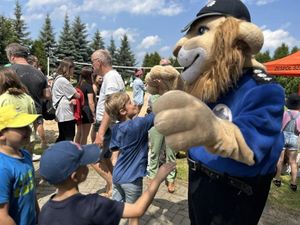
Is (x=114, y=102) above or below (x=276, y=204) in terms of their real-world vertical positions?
above

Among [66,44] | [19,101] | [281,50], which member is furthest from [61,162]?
[66,44]

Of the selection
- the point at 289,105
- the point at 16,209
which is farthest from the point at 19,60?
the point at 289,105

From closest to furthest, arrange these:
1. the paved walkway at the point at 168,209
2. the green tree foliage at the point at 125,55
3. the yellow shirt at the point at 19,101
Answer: the yellow shirt at the point at 19,101
the paved walkway at the point at 168,209
the green tree foliage at the point at 125,55

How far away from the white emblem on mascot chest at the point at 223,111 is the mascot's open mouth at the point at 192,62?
0.22m

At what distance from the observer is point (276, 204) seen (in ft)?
16.2

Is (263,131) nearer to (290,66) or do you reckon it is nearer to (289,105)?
(289,105)

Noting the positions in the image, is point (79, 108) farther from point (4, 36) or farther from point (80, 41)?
point (80, 41)

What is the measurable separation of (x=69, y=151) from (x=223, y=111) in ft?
3.01

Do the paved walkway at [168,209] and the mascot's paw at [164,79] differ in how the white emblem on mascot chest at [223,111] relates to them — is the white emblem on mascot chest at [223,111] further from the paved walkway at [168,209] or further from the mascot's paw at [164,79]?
the paved walkway at [168,209]

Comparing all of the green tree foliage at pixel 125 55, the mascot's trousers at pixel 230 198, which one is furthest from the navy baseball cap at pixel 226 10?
the green tree foliage at pixel 125 55

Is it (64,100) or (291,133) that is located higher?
(64,100)

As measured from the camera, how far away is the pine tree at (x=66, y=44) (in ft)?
159

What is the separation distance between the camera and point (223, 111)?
191 centimetres

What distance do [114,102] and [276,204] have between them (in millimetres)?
3093
